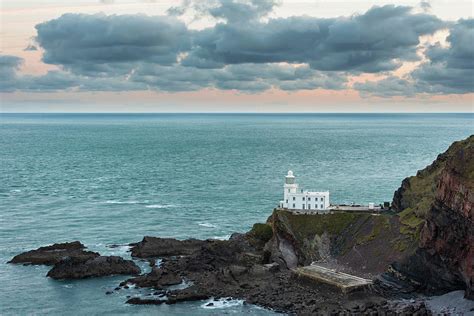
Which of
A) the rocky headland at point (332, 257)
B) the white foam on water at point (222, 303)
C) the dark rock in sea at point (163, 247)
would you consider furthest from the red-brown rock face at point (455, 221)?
the dark rock in sea at point (163, 247)

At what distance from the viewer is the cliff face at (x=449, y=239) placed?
76625 millimetres

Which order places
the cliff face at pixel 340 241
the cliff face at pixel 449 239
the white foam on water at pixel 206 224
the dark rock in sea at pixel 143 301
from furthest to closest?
the white foam on water at pixel 206 224, the cliff face at pixel 340 241, the dark rock in sea at pixel 143 301, the cliff face at pixel 449 239

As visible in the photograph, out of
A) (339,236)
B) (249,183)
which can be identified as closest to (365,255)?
(339,236)

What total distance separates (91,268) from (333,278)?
37167 millimetres

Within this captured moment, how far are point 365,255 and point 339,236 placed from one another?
7.72 m

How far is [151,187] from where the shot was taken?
178m

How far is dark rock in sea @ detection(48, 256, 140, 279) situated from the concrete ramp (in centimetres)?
2633

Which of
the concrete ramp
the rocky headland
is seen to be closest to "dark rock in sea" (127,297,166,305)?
the rocky headland

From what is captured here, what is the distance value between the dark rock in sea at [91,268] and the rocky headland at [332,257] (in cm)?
16

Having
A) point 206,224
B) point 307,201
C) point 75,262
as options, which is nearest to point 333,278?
point 307,201

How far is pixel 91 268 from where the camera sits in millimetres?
94750

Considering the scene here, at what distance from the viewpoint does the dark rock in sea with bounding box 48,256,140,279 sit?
9325 cm

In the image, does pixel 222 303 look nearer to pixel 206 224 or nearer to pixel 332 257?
pixel 332 257

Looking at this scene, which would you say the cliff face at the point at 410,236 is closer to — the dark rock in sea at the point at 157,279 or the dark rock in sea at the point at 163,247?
the dark rock in sea at the point at 163,247
